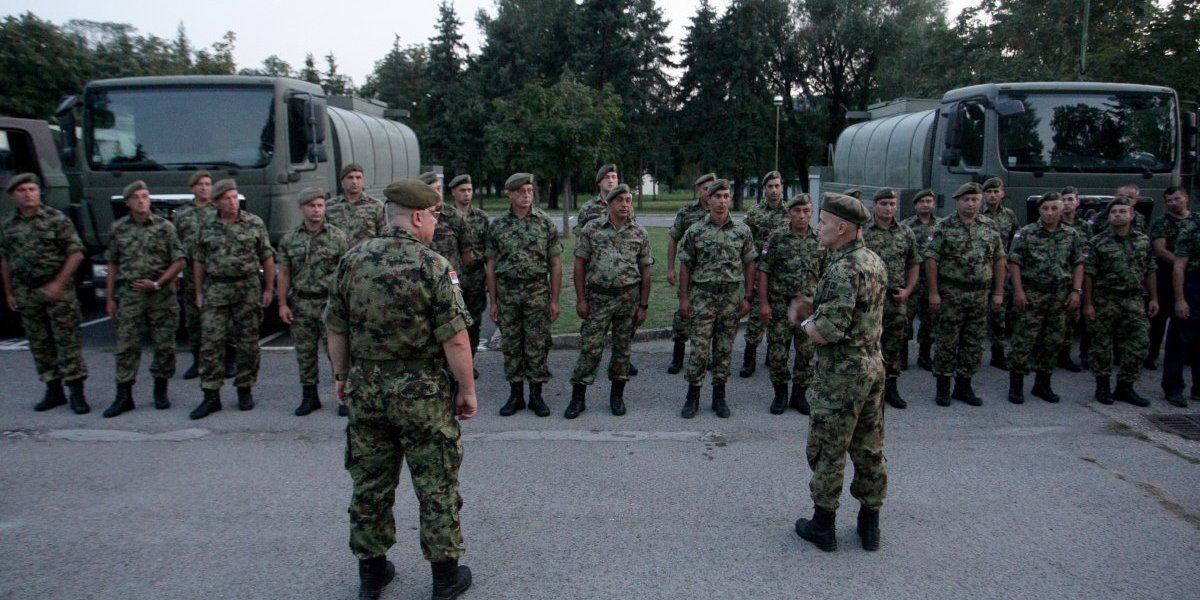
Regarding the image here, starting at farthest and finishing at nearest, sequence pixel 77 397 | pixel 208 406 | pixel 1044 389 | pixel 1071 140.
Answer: pixel 1071 140 → pixel 1044 389 → pixel 77 397 → pixel 208 406

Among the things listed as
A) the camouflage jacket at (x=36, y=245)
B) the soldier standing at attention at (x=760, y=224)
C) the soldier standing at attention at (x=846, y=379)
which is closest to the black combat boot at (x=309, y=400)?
the camouflage jacket at (x=36, y=245)

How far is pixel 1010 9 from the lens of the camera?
28.8m

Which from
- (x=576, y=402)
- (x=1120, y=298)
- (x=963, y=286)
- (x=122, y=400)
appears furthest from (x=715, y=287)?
(x=122, y=400)

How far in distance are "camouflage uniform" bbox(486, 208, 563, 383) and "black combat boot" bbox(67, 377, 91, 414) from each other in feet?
11.4

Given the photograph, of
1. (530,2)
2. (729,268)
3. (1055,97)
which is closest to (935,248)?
(729,268)

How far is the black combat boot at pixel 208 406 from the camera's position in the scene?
638 centimetres

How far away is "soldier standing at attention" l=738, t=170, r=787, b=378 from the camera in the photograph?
7809 mm

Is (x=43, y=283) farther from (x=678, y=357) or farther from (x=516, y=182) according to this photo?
(x=678, y=357)

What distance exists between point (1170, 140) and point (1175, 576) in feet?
22.6

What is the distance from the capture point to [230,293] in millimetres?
6602

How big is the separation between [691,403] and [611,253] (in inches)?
54.4

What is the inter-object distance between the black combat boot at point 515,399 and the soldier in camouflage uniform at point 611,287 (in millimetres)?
437

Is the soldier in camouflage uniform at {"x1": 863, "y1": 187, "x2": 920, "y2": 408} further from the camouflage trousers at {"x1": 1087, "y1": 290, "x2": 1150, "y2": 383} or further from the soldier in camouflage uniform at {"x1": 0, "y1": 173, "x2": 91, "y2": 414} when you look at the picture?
the soldier in camouflage uniform at {"x1": 0, "y1": 173, "x2": 91, "y2": 414}

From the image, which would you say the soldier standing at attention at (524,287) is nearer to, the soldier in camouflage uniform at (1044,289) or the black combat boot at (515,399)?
the black combat boot at (515,399)
